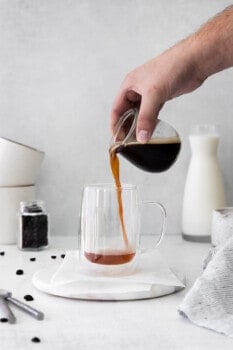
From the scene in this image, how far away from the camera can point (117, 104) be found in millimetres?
1326

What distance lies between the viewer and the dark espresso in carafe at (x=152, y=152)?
1.21 meters

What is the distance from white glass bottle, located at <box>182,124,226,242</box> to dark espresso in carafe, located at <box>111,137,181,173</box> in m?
0.33

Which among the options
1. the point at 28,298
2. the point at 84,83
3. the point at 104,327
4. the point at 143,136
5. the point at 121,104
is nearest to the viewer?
the point at 104,327

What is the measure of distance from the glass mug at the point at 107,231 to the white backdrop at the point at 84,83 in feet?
1.67

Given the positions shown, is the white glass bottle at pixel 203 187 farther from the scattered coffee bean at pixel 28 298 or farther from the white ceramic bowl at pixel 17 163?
the scattered coffee bean at pixel 28 298

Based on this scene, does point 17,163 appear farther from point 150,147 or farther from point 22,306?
point 22,306

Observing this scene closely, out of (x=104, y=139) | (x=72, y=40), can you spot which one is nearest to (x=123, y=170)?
(x=104, y=139)

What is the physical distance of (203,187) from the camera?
158cm

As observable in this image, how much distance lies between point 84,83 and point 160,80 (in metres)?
0.46

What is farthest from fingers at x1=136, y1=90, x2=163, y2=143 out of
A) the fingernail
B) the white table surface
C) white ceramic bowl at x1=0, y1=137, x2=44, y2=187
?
white ceramic bowl at x1=0, y1=137, x2=44, y2=187

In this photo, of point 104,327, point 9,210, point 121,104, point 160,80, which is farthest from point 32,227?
point 104,327

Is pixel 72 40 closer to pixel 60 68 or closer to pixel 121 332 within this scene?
pixel 60 68

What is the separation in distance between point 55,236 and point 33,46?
0.45 metres

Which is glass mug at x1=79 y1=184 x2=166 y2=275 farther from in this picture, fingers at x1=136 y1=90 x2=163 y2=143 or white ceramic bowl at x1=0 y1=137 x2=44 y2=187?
white ceramic bowl at x1=0 y1=137 x2=44 y2=187
